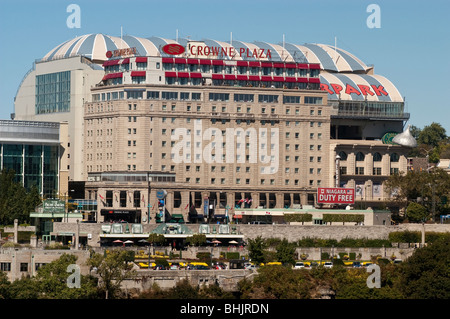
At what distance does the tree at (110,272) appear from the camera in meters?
169

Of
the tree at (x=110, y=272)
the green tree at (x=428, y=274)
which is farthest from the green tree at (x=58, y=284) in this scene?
the green tree at (x=428, y=274)

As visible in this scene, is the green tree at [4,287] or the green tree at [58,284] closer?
the green tree at [4,287]

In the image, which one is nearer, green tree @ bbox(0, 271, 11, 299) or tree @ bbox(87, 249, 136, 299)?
green tree @ bbox(0, 271, 11, 299)

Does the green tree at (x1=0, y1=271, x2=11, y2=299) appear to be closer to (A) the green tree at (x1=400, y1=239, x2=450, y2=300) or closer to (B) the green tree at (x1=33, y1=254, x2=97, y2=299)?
(B) the green tree at (x1=33, y1=254, x2=97, y2=299)

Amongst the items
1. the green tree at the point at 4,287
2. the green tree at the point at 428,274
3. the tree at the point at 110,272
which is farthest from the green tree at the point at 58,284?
the green tree at the point at 428,274

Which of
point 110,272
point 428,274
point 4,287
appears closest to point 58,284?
point 4,287

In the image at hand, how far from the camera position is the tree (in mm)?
169000

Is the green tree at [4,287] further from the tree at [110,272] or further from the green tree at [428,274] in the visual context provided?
the green tree at [428,274]

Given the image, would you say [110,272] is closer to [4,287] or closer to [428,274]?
[4,287]

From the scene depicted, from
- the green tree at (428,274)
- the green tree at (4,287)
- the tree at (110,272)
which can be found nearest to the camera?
the green tree at (4,287)

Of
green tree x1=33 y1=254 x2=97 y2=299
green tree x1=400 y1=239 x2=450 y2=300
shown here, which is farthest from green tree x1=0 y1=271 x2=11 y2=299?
green tree x1=400 y1=239 x2=450 y2=300

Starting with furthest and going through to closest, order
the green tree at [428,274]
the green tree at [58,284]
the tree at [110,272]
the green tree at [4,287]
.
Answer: the tree at [110,272] → the green tree at [428,274] → the green tree at [58,284] → the green tree at [4,287]
